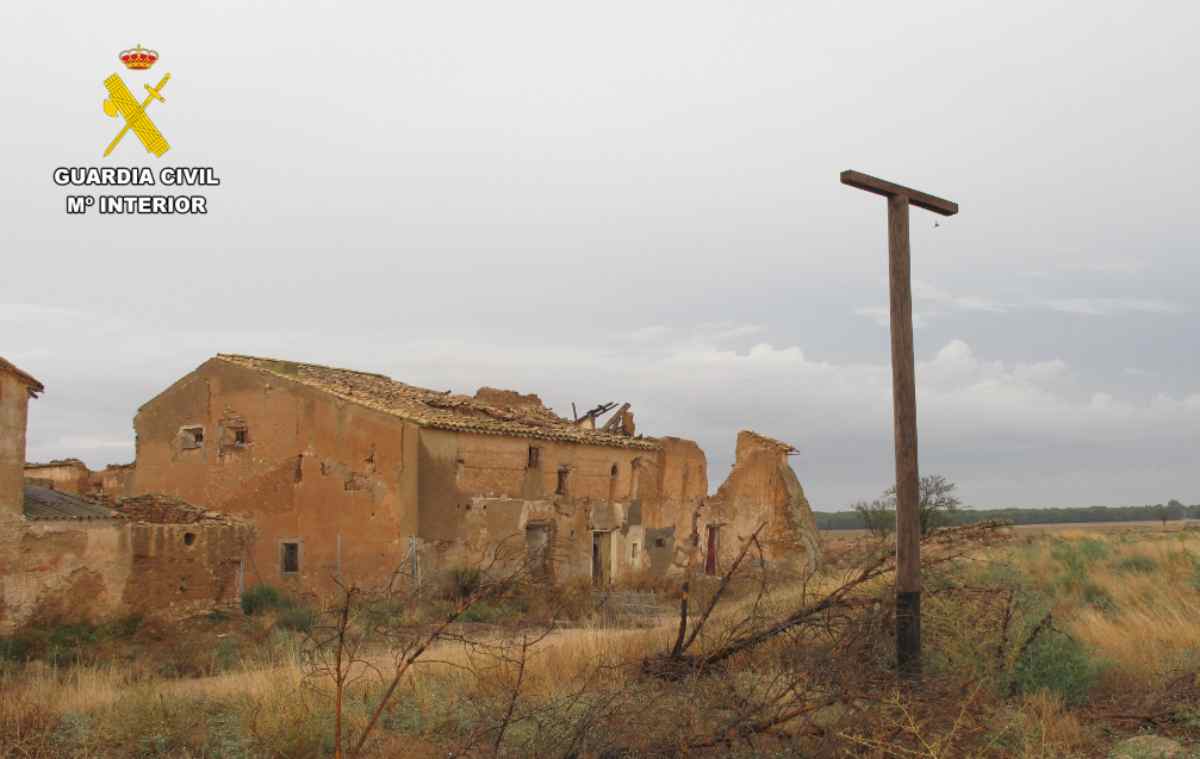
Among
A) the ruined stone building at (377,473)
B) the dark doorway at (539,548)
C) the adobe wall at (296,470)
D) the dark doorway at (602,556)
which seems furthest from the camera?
the dark doorway at (602,556)

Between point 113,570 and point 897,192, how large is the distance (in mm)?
12892

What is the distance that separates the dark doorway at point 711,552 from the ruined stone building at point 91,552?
50.1ft

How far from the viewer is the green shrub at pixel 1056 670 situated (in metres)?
9.05

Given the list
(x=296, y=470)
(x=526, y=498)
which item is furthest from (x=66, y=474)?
(x=526, y=498)

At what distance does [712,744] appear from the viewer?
670cm

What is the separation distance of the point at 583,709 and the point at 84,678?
630 centimetres

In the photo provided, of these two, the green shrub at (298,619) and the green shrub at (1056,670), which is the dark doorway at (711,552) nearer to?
the green shrub at (298,619)

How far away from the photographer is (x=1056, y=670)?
30.1 ft

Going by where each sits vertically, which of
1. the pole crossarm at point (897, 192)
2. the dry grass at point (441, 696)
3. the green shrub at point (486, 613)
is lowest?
the green shrub at point (486, 613)

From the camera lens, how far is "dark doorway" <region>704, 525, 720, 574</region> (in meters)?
29.7

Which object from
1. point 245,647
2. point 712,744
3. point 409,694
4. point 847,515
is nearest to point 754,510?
point 245,647

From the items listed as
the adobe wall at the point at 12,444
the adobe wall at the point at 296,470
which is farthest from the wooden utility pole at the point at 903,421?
the adobe wall at the point at 296,470

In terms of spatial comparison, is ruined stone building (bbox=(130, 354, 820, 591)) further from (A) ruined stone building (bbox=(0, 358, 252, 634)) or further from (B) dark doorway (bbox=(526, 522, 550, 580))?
(A) ruined stone building (bbox=(0, 358, 252, 634))

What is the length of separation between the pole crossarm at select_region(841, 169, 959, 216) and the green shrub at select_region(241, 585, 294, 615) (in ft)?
45.1
